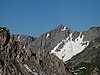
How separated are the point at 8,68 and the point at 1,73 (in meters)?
10.2

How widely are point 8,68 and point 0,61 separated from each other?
8.57 metres

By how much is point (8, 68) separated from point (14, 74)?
5.72 meters

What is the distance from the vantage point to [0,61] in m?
190

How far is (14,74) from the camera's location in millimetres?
196500

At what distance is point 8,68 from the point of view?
19500 cm

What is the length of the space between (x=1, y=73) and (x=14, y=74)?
13.0 meters

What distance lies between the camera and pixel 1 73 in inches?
7303

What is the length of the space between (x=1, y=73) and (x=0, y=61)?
824 centimetres

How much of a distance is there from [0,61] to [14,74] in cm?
1397
